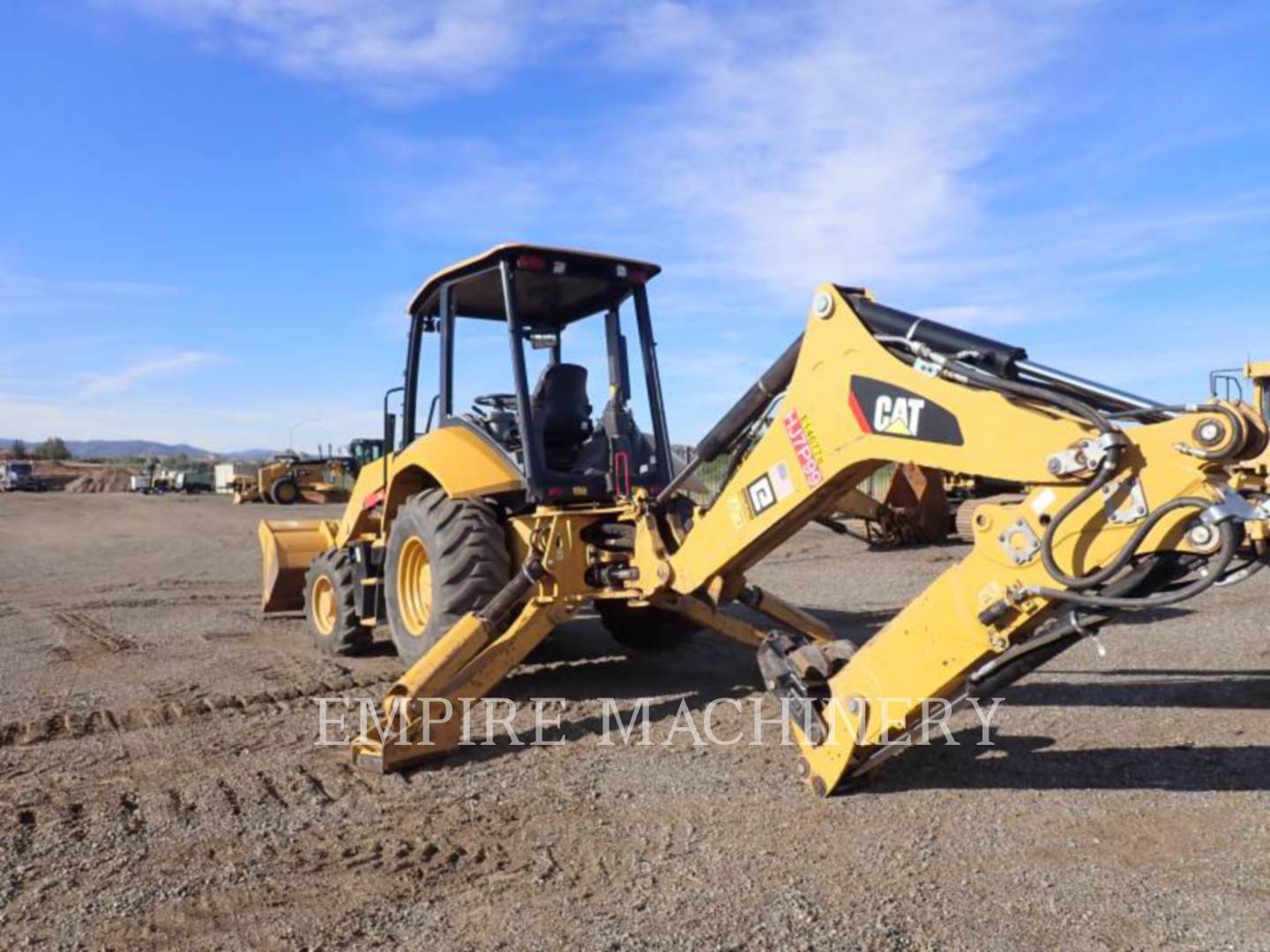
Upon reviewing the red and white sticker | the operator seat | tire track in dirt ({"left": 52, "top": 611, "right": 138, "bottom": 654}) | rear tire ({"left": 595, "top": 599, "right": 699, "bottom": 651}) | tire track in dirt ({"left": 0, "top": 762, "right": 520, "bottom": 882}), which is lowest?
tire track in dirt ({"left": 0, "top": 762, "right": 520, "bottom": 882})

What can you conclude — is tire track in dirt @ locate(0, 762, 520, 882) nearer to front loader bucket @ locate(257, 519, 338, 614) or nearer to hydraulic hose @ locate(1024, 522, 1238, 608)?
hydraulic hose @ locate(1024, 522, 1238, 608)

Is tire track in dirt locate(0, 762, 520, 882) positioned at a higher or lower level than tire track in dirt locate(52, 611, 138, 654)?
lower

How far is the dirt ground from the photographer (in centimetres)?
339

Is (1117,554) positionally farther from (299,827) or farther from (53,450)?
(53,450)

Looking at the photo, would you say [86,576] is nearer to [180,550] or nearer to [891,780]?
[180,550]

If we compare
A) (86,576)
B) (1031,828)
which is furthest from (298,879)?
(86,576)

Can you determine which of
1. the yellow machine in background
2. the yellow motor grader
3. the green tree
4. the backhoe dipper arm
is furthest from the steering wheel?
the green tree

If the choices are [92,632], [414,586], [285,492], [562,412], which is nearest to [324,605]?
[414,586]

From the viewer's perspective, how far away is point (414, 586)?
7043 mm

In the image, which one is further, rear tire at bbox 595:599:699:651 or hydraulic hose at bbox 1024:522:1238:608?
rear tire at bbox 595:599:699:651

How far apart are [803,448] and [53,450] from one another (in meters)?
109

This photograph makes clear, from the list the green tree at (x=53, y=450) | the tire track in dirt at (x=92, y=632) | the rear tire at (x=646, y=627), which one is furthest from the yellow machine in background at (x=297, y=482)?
the green tree at (x=53, y=450)

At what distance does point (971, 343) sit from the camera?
399 cm

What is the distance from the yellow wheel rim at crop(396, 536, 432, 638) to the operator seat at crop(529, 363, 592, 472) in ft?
3.39
